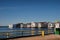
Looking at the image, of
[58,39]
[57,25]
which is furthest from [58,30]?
[58,39]

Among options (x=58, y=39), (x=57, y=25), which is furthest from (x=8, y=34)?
(x=57, y=25)

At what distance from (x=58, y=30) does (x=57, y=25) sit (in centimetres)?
569

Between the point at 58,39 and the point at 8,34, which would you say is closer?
the point at 58,39

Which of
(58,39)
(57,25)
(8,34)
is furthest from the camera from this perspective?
(57,25)

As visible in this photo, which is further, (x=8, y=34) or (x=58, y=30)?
(x=58, y=30)

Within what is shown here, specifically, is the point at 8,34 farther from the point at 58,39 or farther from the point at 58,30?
the point at 58,30

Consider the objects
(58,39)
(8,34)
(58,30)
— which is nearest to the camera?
(58,39)

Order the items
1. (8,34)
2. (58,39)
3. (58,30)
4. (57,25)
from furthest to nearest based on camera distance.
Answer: (57,25)
(58,30)
(8,34)
(58,39)

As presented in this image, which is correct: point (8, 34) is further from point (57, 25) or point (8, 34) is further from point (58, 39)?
point (57, 25)

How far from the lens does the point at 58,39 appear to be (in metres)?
27.6

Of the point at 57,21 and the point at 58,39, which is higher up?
the point at 57,21

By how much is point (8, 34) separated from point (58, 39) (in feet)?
28.2

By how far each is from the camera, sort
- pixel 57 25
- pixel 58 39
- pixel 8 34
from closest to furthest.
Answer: pixel 58 39 → pixel 8 34 → pixel 57 25

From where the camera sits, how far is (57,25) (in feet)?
138
